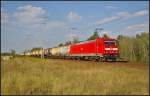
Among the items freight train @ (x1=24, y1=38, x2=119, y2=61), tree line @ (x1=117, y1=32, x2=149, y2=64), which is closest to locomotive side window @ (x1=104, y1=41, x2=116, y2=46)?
freight train @ (x1=24, y1=38, x2=119, y2=61)

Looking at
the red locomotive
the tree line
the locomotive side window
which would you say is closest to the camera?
the red locomotive

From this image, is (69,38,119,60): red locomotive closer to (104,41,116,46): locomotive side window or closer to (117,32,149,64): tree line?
Answer: (104,41,116,46): locomotive side window

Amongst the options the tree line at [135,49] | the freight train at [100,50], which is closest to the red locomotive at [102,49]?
the freight train at [100,50]

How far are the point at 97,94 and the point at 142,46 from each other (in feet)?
110

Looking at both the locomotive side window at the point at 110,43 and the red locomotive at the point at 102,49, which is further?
the locomotive side window at the point at 110,43

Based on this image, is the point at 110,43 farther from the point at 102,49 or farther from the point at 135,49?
the point at 135,49

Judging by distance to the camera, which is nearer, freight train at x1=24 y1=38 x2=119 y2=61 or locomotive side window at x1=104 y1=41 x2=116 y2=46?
freight train at x1=24 y1=38 x2=119 y2=61

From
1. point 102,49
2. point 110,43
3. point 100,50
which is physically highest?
point 110,43

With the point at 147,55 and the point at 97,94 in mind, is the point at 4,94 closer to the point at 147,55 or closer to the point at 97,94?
the point at 97,94

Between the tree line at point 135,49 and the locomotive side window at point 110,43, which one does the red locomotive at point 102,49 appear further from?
the tree line at point 135,49

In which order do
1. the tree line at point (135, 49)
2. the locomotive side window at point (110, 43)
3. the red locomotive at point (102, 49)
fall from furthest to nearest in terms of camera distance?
the tree line at point (135, 49) < the locomotive side window at point (110, 43) < the red locomotive at point (102, 49)

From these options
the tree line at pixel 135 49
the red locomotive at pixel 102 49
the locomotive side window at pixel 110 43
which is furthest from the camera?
the tree line at pixel 135 49

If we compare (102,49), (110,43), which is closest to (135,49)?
(110,43)

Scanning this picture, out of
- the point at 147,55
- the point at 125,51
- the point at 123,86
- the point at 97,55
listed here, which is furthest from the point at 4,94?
the point at 125,51
